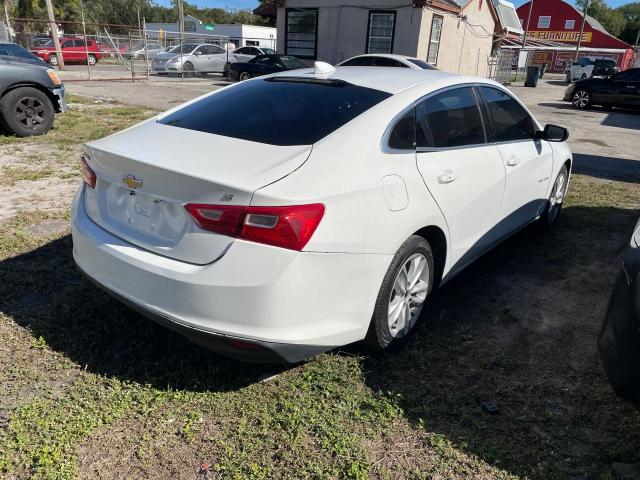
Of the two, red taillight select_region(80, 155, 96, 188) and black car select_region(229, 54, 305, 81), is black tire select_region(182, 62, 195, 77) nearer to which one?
black car select_region(229, 54, 305, 81)

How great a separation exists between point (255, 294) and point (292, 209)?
1.31 feet

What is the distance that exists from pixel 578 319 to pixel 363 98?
2.15m

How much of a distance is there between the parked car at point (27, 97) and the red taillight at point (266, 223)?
756 cm

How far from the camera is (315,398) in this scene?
268 cm

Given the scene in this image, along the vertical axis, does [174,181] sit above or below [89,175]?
above

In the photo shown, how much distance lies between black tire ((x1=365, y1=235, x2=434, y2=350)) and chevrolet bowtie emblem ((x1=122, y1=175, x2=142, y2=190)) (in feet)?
4.33

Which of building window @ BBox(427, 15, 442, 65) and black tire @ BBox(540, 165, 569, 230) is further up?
building window @ BBox(427, 15, 442, 65)

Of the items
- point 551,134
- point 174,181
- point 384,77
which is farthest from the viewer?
point 551,134

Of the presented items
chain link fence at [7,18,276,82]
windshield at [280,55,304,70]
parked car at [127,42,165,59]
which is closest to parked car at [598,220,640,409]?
windshield at [280,55,304,70]

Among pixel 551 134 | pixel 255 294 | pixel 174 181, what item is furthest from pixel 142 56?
pixel 255 294

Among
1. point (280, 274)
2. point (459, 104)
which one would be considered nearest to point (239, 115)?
point (280, 274)

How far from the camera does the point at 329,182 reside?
7.84 ft

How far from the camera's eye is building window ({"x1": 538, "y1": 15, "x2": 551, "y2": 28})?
2393 inches

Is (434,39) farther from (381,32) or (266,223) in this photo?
(266,223)
